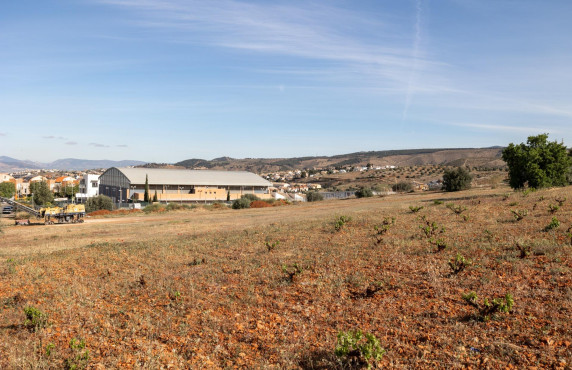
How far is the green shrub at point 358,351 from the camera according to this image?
6590 mm

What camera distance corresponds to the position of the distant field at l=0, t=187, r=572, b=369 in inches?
292

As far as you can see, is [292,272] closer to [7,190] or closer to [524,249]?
[524,249]

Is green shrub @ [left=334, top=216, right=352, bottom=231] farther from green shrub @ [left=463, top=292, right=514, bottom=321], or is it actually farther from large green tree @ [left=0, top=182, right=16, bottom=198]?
large green tree @ [left=0, top=182, right=16, bottom=198]

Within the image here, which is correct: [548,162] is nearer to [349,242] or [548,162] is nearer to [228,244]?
[349,242]

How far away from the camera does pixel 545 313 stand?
26.7ft

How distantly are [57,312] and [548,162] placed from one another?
37.4 metres

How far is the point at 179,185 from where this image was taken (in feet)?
278

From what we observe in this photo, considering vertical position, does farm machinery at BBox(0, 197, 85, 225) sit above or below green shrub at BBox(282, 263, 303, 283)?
below

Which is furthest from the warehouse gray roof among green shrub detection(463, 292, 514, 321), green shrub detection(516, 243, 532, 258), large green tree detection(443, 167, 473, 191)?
green shrub detection(463, 292, 514, 321)

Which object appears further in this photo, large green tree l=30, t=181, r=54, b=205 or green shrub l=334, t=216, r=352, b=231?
large green tree l=30, t=181, r=54, b=205

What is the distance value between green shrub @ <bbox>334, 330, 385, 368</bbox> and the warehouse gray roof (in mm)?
79570

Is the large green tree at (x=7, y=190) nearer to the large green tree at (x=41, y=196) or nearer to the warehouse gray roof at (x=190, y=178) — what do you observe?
the large green tree at (x=41, y=196)

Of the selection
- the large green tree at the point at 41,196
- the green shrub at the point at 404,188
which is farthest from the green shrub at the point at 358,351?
the large green tree at the point at 41,196

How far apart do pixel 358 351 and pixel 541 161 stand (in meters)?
33.9
